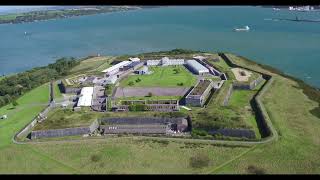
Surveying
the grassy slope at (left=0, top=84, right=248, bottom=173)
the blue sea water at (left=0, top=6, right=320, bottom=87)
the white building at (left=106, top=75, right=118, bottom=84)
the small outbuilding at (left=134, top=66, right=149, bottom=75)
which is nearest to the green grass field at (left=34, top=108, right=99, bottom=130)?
the grassy slope at (left=0, top=84, right=248, bottom=173)

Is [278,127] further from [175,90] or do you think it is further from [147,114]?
[175,90]

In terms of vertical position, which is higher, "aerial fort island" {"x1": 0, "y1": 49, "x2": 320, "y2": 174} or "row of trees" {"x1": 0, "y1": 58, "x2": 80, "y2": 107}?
"aerial fort island" {"x1": 0, "y1": 49, "x2": 320, "y2": 174}

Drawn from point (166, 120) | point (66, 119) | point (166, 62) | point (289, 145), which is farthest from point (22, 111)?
point (289, 145)

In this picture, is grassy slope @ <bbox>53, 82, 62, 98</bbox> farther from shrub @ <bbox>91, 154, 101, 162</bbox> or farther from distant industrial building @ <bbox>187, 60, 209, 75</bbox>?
shrub @ <bbox>91, 154, 101, 162</bbox>

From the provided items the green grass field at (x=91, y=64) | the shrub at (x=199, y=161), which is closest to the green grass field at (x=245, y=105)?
the shrub at (x=199, y=161)

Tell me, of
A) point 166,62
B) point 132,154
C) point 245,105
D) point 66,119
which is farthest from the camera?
point 166,62

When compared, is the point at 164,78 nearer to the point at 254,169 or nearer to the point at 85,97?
the point at 85,97

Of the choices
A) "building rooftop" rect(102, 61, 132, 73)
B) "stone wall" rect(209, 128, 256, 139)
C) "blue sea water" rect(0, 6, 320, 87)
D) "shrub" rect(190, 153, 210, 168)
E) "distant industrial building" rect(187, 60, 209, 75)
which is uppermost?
"stone wall" rect(209, 128, 256, 139)
